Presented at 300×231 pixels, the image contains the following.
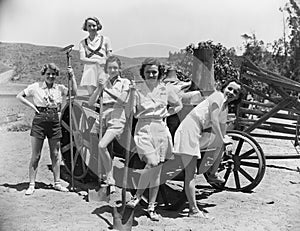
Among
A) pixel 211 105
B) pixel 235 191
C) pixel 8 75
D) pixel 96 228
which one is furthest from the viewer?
pixel 8 75

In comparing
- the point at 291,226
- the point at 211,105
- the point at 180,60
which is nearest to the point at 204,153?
the point at 211,105

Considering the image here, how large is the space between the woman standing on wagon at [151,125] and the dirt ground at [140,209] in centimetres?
35

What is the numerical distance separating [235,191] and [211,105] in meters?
1.47

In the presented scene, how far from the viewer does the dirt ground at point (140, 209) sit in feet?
12.6

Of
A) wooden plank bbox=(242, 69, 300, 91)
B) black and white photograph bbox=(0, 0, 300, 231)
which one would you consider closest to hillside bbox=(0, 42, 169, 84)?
black and white photograph bbox=(0, 0, 300, 231)

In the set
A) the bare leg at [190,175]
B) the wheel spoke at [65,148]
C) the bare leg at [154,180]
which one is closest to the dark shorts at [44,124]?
the wheel spoke at [65,148]

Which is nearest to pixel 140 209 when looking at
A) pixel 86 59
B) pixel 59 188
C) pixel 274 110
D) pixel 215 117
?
pixel 59 188

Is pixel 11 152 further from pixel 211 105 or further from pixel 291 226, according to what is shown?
pixel 291 226

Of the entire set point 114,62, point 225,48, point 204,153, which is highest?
point 225,48

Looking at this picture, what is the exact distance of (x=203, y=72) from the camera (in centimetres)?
517

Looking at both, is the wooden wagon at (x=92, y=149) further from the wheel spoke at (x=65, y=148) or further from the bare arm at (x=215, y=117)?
the bare arm at (x=215, y=117)

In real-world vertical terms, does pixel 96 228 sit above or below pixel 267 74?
below

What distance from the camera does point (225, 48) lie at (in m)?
11.6

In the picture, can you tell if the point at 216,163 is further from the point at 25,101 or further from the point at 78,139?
the point at 25,101
